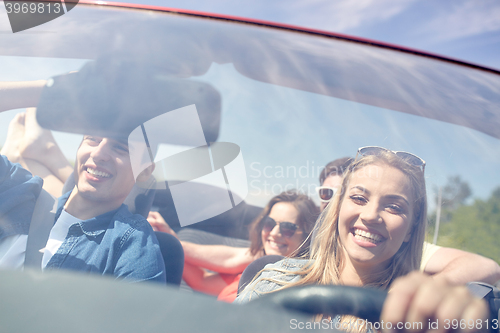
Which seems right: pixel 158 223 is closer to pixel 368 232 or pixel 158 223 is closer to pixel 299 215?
pixel 299 215

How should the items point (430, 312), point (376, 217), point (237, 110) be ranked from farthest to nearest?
point (237, 110) < point (376, 217) < point (430, 312)

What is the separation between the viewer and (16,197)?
4.48 feet

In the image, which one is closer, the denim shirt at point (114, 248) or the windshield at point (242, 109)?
the denim shirt at point (114, 248)

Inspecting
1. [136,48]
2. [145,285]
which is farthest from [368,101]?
[145,285]

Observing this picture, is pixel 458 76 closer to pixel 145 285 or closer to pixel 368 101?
pixel 368 101

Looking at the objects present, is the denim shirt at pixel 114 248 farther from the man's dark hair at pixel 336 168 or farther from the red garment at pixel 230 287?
the man's dark hair at pixel 336 168

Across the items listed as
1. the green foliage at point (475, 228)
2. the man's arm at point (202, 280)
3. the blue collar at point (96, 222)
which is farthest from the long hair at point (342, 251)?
the blue collar at point (96, 222)

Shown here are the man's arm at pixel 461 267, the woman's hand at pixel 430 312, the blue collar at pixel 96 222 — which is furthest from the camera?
the blue collar at pixel 96 222

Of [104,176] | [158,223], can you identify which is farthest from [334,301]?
[104,176]

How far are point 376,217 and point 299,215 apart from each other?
29 centimetres

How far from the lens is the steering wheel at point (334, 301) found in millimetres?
863

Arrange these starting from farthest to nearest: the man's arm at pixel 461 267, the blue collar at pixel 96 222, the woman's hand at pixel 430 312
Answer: the blue collar at pixel 96 222
the man's arm at pixel 461 267
the woman's hand at pixel 430 312

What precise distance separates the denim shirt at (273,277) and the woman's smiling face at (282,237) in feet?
0.15

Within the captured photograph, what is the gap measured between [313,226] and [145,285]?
667 mm
